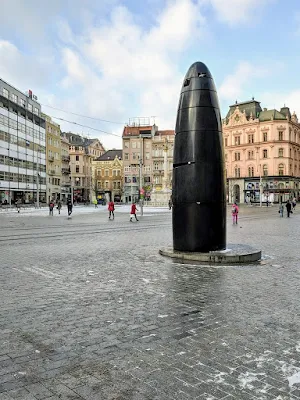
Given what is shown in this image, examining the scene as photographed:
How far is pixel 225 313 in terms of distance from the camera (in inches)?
241

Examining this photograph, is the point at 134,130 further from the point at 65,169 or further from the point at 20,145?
the point at 20,145

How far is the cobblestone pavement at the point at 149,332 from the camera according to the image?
148 inches

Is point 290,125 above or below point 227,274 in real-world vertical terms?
above

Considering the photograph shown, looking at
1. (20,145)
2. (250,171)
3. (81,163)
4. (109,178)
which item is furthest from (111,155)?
(20,145)

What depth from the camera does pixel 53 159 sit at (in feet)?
290

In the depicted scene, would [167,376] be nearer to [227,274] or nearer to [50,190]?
[227,274]

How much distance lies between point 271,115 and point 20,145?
54004 mm

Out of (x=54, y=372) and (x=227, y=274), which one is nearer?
(x=54, y=372)

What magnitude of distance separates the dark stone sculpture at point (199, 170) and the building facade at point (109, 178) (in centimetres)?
10012

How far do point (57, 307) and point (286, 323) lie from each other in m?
3.55

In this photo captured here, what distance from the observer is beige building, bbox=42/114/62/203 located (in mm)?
86000

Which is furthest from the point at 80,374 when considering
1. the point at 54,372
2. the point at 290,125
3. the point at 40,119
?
the point at 290,125

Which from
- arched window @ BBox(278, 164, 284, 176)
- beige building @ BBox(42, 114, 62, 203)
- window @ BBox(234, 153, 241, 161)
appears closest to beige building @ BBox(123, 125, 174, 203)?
window @ BBox(234, 153, 241, 161)

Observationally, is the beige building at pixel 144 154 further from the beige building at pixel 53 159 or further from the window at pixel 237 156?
the beige building at pixel 53 159
